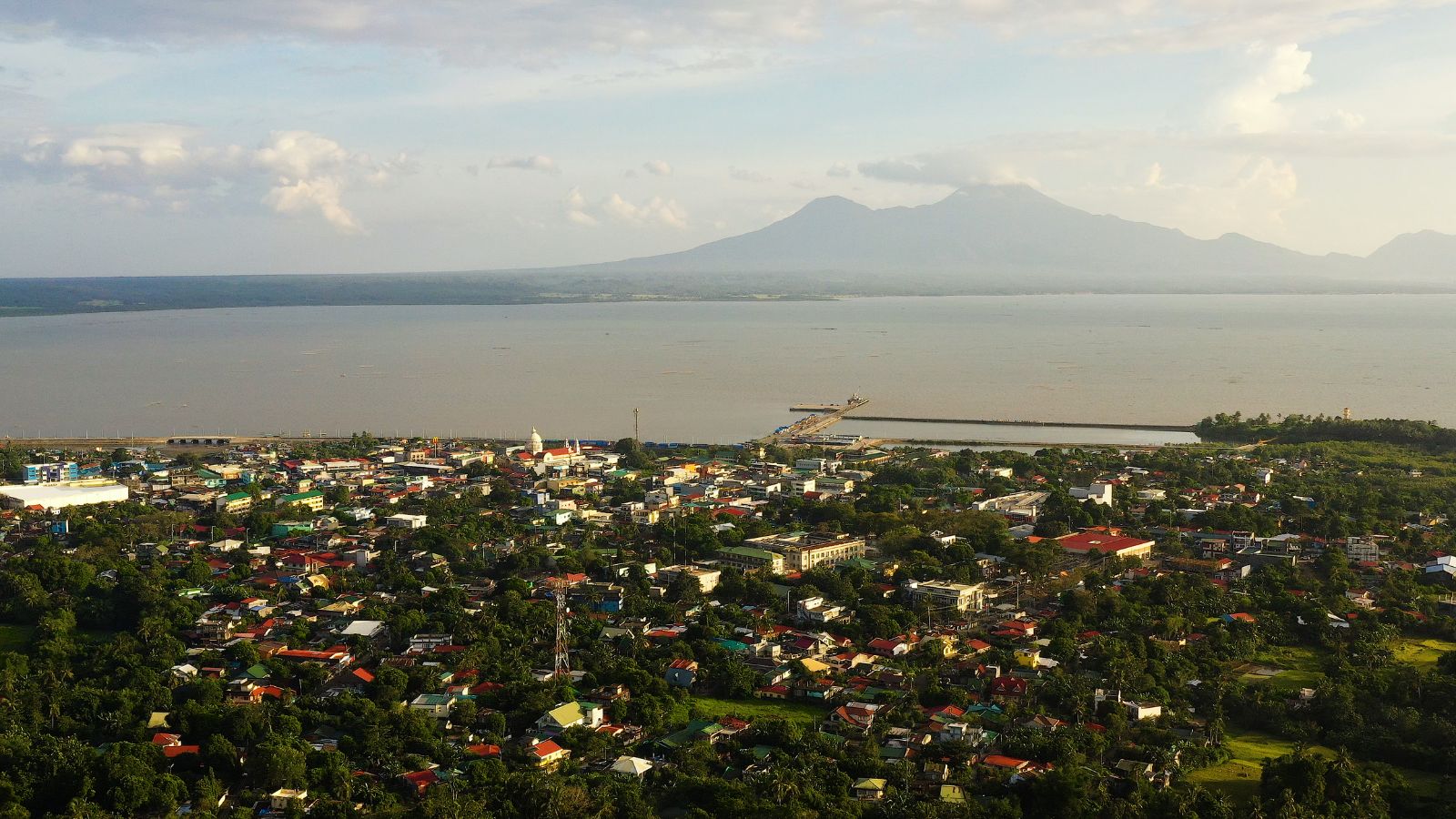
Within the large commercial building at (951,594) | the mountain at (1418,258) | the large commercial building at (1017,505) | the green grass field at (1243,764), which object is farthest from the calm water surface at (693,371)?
the mountain at (1418,258)

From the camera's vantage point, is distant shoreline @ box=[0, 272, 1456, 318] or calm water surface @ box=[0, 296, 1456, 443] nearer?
calm water surface @ box=[0, 296, 1456, 443]

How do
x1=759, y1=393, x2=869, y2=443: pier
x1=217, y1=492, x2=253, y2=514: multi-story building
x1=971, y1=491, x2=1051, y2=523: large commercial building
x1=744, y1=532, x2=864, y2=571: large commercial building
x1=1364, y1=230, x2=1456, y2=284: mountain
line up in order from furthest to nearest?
1. x1=1364, y1=230, x2=1456, y2=284: mountain
2. x1=759, y1=393, x2=869, y2=443: pier
3. x1=217, y1=492, x2=253, y2=514: multi-story building
4. x1=971, y1=491, x2=1051, y2=523: large commercial building
5. x1=744, y1=532, x2=864, y2=571: large commercial building

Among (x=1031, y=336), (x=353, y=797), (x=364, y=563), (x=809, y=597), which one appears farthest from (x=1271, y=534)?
(x=1031, y=336)

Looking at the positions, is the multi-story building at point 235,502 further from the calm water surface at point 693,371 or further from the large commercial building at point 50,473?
the calm water surface at point 693,371

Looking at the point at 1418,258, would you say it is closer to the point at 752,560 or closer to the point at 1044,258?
the point at 1044,258

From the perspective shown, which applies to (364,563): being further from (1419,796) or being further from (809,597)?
(1419,796)

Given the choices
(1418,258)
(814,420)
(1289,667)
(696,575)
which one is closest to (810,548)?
(696,575)

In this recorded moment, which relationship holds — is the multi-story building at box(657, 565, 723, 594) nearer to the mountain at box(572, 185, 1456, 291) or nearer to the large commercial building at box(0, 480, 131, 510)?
the large commercial building at box(0, 480, 131, 510)

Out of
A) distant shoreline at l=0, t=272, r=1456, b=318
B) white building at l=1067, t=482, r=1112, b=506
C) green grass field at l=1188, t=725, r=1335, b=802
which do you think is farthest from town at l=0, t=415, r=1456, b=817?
distant shoreline at l=0, t=272, r=1456, b=318
